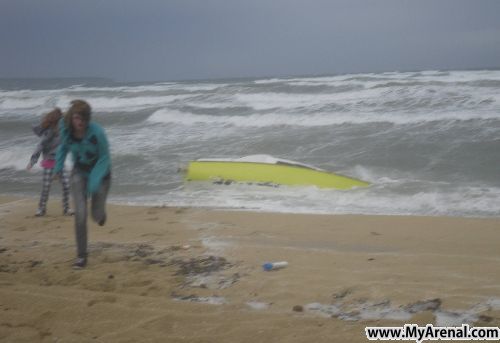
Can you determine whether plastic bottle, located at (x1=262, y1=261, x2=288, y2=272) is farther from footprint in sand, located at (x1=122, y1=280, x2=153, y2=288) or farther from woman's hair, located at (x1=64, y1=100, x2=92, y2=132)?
woman's hair, located at (x1=64, y1=100, x2=92, y2=132)

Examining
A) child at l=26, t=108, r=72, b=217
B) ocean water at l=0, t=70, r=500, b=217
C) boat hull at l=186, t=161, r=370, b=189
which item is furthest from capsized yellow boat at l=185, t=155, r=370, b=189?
child at l=26, t=108, r=72, b=217

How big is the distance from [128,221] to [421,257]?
3.84 metres

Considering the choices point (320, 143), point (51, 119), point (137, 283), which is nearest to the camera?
point (137, 283)

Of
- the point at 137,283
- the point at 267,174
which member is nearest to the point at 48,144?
the point at 137,283

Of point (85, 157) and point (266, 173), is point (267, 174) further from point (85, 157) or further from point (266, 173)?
point (85, 157)

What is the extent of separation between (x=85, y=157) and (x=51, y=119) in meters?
2.60

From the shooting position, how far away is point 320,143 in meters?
13.9

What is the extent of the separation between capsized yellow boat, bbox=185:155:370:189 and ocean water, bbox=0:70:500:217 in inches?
8.3

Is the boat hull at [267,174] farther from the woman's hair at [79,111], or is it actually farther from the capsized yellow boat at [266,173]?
the woman's hair at [79,111]

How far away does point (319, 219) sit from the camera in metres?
6.83

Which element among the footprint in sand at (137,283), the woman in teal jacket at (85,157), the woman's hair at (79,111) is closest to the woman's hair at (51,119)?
the woman in teal jacket at (85,157)

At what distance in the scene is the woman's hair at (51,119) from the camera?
6578 millimetres

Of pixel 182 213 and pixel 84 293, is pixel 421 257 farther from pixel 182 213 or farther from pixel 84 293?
pixel 182 213

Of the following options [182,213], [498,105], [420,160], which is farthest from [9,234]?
[498,105]
